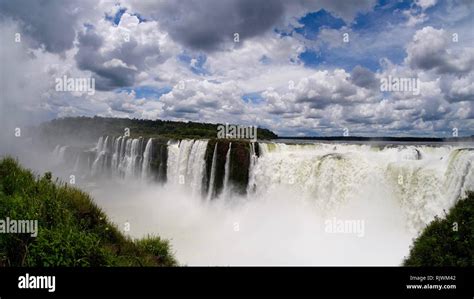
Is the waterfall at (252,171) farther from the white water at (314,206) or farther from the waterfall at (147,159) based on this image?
the waterfall at (147,159)

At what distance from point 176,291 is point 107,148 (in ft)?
167

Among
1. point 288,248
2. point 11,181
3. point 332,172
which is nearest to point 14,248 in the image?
point 11,181

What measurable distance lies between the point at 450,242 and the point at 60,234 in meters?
9.40

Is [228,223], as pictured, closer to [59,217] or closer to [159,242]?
[159,242]

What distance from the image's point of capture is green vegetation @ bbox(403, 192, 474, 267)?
7.86 m

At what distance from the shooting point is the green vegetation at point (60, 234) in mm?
5777

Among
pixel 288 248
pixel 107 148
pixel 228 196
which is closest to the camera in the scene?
pixel 288 248

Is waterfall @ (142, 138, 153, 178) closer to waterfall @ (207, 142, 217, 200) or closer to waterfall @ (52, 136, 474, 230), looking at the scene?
waterfall @ (52, 136, 474, 230)

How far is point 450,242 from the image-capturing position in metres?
8.41

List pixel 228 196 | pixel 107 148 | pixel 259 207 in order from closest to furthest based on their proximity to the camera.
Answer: pixel 259 207 → pixel 228 196 → pixel 107 148

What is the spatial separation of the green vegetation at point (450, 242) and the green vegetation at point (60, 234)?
6.95 meters

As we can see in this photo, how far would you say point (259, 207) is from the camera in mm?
27562

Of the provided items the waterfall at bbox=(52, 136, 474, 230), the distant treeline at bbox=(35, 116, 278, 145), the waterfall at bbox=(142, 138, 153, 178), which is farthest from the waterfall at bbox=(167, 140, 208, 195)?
the distant treeline at bbox=(35, 116, 278, 145)

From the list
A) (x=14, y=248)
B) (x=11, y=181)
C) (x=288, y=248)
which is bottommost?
(x=288, y=248)
